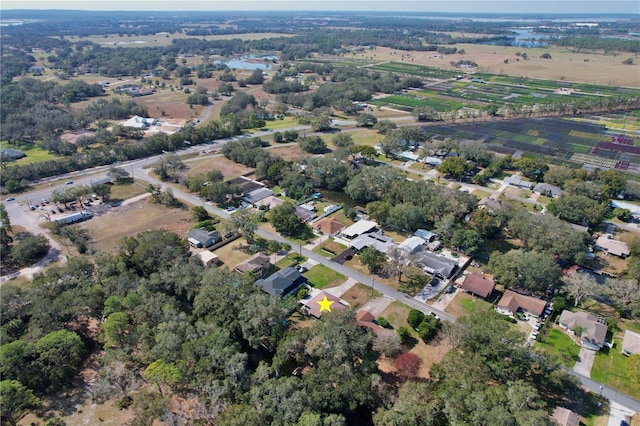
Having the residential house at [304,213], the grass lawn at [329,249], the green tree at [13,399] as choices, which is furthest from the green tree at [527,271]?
the green tree at [13,399]

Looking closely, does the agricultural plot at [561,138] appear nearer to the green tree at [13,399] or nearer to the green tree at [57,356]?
the green tree at [57,356]

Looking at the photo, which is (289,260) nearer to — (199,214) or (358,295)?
(358,295)

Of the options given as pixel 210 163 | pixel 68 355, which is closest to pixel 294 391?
pixel 68 355

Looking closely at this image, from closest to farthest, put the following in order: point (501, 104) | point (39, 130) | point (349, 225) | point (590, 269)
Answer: point (590, 269), point (349, 225), point (39, 130), point (501, 104)

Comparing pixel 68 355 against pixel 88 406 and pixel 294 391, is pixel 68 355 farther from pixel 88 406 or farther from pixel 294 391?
pixel 294 391

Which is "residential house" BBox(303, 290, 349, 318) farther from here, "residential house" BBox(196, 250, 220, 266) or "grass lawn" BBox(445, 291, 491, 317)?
"residential house" BBox(196, 250, 220, 266)

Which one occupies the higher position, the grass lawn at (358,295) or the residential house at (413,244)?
the residential house at (413,244)
